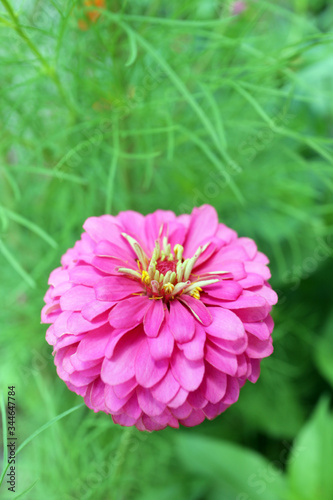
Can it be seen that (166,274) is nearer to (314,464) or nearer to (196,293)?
(196,293)

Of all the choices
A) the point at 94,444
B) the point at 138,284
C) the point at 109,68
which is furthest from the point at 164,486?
the point at 109,68

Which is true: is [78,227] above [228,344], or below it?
above

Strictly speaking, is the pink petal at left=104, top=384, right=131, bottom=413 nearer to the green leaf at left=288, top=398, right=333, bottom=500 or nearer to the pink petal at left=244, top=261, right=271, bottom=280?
the pink petal at left=244, top=261, right=271, bottom=280

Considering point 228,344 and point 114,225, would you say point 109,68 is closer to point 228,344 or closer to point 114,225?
point 114,225

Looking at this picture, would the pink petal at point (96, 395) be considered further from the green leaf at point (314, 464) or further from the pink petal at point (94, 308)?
the green leaf at point (314, 464)

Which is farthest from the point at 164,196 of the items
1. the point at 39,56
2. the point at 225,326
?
the point at 225,326

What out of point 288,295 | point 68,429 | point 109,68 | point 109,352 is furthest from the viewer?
point 288,295

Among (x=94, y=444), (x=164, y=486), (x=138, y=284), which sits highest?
(x=138, y=284)
